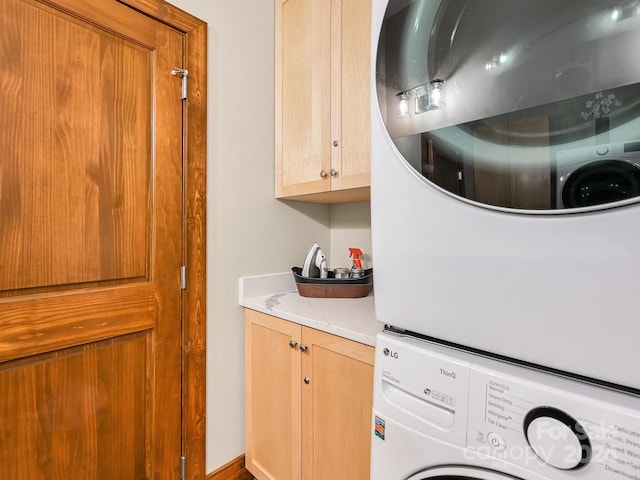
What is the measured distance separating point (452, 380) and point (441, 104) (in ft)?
1.59

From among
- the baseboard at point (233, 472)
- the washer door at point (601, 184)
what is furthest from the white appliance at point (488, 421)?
the baseboard at point (233, 472)

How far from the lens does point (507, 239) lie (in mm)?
503

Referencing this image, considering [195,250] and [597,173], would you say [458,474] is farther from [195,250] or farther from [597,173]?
[195,250]

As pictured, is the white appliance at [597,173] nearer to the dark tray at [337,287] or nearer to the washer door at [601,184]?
the washer door at [601,184]

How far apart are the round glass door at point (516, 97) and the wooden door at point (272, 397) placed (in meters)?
0.81

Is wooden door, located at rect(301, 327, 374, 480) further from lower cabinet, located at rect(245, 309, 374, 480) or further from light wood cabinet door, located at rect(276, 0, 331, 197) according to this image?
light wood cabinet door, located at rect(276, 0, 331, 197)

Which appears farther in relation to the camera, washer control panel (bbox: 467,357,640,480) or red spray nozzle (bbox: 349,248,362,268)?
red spray nozzle (bbox: 349,248,362,268)

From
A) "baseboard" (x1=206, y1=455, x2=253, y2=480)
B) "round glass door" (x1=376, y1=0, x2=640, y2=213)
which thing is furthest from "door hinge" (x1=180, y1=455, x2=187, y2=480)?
"round glass door" (x1=376, y1=0, x2=640, y2=213)

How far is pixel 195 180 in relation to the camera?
4.27 feet

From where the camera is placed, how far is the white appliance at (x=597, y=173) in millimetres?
416

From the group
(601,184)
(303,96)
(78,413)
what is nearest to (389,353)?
(601,184)

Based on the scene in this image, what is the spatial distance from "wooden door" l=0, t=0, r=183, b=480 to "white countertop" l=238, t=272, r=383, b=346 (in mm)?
332

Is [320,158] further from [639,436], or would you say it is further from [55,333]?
[639,436]

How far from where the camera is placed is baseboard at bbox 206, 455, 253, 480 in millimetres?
1374
